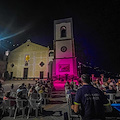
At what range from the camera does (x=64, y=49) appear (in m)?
19.2

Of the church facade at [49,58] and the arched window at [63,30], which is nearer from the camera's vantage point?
the church facade at [49,58]

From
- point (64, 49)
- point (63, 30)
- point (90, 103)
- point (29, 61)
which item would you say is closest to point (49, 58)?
point (64, 49)

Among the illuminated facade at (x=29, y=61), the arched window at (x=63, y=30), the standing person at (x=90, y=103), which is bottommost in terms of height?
the standing person at (x=90, y=103)

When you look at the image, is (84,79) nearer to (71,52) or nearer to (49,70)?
(71,52)

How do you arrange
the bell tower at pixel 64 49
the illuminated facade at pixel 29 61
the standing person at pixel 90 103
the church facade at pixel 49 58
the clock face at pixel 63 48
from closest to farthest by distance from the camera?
the standing person at pixel 90 103, the bell tower at pixel 64 49, the church facade at pixel 49 58, the clock face at pixel 63 48, the illuminated facade at pixel 29 61

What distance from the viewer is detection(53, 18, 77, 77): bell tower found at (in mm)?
17938

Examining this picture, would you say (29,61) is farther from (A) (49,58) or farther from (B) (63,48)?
(B) (63,48)

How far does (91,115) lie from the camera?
55.3 inches

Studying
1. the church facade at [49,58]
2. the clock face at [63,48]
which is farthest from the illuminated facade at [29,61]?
the clock face at [63,48]

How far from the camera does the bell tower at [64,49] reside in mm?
17938

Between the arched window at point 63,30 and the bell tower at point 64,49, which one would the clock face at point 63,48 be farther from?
the arched window at point 63,30

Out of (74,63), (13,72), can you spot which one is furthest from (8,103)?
(13,72)

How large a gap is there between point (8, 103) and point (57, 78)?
42.5ft

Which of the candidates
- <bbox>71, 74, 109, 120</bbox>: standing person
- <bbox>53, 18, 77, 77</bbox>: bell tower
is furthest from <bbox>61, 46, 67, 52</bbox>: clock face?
<bbox>71, 74, 109, 120</bbox>: standing person
